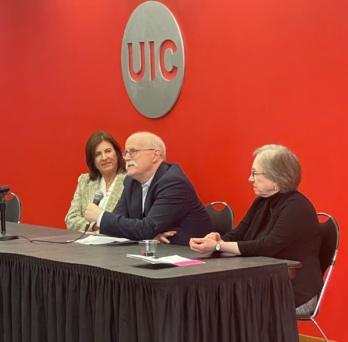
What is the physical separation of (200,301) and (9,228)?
2214 millimetres

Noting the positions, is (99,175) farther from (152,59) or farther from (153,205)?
(153,205)

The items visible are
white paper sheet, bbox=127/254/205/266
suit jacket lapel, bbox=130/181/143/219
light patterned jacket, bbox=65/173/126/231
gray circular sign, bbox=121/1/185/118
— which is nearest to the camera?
white paper sheet, bbox=127/254/205/266

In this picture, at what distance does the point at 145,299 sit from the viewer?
2.29 meters

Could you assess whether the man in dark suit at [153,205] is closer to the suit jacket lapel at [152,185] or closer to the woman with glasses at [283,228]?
the suit jacket lapel at [152,185]

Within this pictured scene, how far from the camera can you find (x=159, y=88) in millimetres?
4746

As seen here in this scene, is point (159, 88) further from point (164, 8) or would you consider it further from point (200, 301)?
point (200, 301)

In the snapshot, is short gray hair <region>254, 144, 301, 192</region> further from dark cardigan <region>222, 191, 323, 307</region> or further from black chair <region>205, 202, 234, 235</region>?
black chair <region>205, 202, 234, 235</region>

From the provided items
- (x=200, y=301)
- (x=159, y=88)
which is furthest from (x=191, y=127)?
(x=200, y=301)

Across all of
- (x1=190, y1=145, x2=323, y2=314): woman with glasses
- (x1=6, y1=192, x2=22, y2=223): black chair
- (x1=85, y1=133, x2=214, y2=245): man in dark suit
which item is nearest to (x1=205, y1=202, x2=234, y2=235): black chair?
(x1=85, y1=133, x2=214, y2=245): man in dark suit

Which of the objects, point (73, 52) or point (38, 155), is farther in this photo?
point (38, 155)

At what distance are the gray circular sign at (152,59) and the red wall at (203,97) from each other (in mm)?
77

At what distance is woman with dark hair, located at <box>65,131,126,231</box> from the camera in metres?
4.46

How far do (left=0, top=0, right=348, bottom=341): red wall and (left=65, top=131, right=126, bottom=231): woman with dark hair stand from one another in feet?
1.56

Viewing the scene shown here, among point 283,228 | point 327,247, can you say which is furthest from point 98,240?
point 327,247
